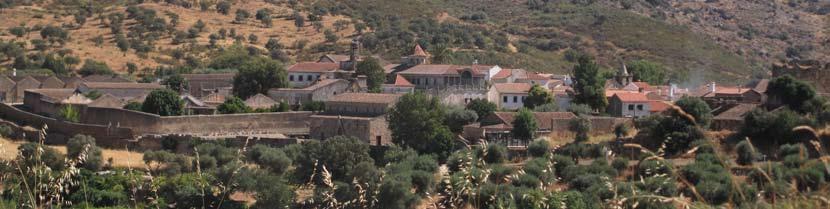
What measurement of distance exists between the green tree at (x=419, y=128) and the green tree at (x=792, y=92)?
922cm

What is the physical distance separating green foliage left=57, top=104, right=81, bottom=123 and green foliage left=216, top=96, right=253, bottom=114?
14.9ft

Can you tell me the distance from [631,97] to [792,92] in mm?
7448

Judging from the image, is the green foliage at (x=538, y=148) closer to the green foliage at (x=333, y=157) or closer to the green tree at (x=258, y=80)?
the green foliage at (x=333, y=157)

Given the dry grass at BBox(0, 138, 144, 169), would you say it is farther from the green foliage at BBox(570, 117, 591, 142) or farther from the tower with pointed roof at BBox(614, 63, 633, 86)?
the tower with pointed roof at BBox(614, 63, 633, 86)

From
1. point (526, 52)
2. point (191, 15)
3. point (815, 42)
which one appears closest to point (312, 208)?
point (526, 52)

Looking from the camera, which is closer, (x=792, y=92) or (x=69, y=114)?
(x=792, y=92)

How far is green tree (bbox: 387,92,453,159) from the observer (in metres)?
35.9

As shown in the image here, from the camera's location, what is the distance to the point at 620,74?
50812mm

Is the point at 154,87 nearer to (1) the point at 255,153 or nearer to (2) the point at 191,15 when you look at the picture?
(1) the point at 255,153

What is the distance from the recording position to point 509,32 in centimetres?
7769

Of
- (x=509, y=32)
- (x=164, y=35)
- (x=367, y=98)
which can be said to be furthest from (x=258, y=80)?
(x=509, y=32)

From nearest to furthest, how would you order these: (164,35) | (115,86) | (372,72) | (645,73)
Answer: (372,72)
(115,86)
(645,73)
(164,35)

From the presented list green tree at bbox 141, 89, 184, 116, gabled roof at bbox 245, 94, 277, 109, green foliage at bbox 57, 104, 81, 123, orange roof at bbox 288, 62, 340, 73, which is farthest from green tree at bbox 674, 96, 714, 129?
green foliage at bbox 57, 104, 81, 123

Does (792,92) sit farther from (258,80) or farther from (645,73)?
(258,80)
